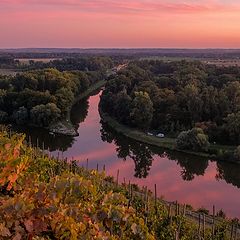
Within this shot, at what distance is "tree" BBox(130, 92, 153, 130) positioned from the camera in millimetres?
47594

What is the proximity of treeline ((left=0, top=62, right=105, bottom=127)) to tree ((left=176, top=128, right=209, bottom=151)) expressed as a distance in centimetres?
1638

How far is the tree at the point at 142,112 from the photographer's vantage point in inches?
1874

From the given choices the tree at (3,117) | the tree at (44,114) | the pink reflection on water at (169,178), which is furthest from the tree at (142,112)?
the tree at (3,117)

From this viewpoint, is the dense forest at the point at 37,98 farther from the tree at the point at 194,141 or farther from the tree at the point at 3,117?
the tree at the point at 194,141

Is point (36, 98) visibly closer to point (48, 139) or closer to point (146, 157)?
point (48, 139)

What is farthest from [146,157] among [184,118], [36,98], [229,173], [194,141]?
[36,98]

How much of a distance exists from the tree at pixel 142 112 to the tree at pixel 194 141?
24.0ft

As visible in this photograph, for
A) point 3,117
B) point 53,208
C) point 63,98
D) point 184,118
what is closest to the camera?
point 53,208

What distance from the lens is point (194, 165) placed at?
37.8 metres

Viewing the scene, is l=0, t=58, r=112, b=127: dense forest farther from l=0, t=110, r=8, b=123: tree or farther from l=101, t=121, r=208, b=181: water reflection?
l=101, t=121, r=208, b=181: water reflection

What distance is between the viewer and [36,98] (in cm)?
5381

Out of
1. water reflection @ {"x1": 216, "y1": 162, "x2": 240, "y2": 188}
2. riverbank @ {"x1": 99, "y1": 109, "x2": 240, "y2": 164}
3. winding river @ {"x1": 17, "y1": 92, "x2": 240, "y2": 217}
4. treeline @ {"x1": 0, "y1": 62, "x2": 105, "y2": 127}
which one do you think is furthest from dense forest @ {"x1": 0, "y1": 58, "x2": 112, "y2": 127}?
water reflection @ {"x1": 216, "y1": 162, "x2": 240, "y2": 188}

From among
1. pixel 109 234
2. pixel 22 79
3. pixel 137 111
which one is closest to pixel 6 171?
pixel 109 234

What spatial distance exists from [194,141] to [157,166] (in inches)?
192
